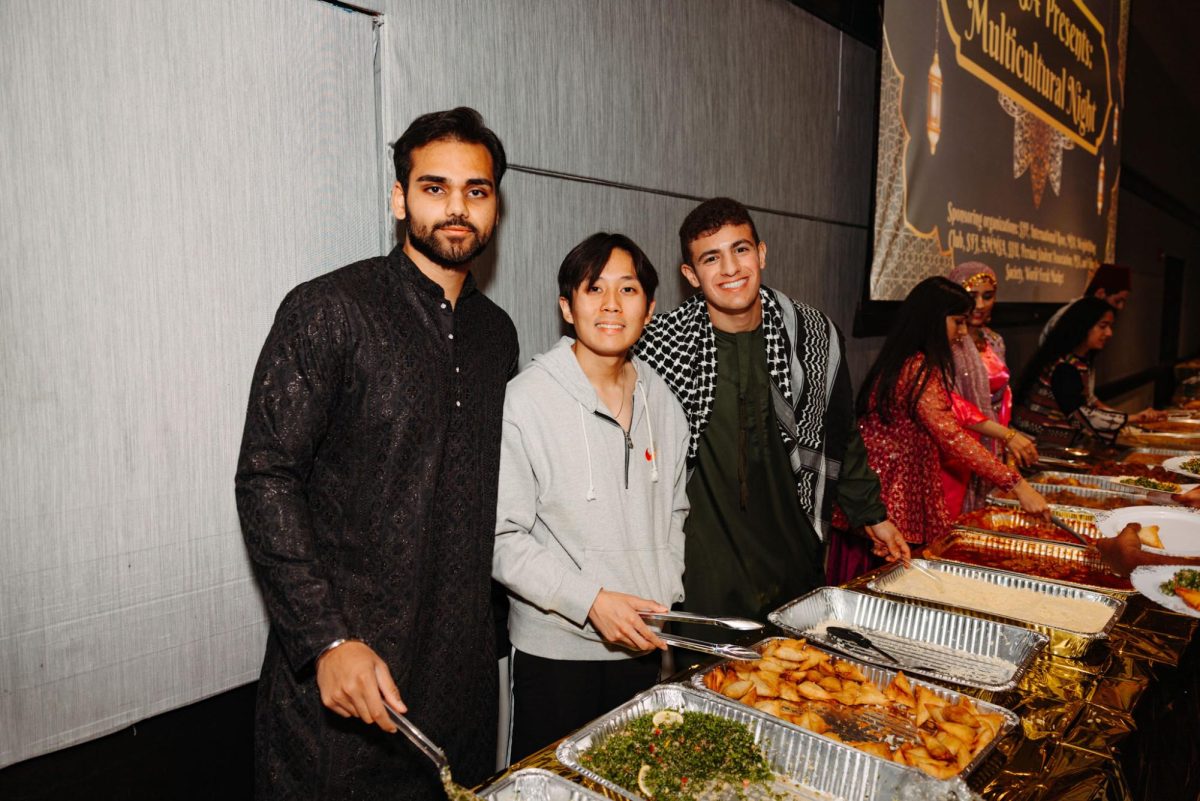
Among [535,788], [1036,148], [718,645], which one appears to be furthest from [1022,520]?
[1036,148]

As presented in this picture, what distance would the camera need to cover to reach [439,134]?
1.29 meters

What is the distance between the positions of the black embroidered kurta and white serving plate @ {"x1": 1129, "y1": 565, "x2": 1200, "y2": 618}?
1390 mm

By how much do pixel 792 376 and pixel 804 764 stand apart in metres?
1.06

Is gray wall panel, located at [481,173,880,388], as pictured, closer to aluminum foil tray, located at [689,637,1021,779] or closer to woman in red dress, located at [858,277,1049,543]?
woman in red dress, located at [858,277,1049,543]

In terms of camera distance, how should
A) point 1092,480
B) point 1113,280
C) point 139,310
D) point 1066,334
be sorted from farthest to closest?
point 1113,280
point 1066,334
point 1092,480
point 139,310

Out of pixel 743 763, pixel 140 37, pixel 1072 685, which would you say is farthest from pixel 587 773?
pixel 140 37

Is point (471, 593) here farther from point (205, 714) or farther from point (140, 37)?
point (140, 37)

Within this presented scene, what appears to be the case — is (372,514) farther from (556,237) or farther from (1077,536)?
(1077,536)

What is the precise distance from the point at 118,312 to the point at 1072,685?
1.67 m

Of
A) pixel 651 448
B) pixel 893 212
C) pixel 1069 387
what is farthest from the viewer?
Answer: pixel 1069 387

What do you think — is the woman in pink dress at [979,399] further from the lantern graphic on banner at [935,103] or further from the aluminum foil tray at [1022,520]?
the lantern graphic on banner at [935,103]

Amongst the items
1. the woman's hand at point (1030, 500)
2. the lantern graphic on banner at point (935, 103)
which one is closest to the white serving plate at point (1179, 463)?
the woman's hand at point (1030, 500)

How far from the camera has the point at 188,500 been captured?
1353mm

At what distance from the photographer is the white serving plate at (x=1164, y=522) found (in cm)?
204
